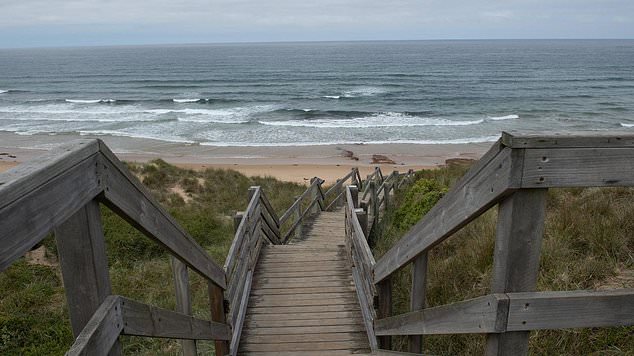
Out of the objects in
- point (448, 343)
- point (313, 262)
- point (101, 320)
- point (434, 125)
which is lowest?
point (434, 125)

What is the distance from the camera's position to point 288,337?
14.7ft

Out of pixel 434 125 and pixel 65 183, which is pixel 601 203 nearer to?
pixel 65 183

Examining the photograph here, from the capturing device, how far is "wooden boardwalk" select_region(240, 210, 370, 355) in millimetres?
4371

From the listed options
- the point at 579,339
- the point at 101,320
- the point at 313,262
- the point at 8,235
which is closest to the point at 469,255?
the point at 579,339

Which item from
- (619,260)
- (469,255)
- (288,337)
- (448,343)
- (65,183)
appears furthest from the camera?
(469,255)

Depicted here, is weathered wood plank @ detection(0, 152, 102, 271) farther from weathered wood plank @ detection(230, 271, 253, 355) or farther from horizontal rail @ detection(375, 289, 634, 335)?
weathered wood plank @ detection(230, 271, 253, 355)

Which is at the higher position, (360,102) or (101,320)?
(101,320)

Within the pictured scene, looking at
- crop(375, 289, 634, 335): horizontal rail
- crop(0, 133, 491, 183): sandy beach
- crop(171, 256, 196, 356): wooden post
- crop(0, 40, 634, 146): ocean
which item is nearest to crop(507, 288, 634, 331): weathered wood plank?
crop(375, 289, 634, 335): horizontal rail

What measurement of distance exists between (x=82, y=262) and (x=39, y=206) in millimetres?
365

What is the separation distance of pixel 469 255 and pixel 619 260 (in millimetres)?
1265

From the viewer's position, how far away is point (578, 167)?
1632mm

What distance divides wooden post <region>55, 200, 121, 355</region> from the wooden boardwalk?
8.93 feet

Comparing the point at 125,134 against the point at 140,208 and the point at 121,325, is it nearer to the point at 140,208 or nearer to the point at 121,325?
the point at 140,208

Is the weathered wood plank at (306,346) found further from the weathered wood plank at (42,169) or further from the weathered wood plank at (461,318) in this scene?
the weathered wood plank at (42,169)
